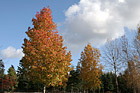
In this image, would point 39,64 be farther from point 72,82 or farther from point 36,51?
point 72,82

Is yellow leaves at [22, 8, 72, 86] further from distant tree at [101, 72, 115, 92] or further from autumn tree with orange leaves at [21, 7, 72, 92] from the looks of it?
distant tree at [101, 72, 115, 92]

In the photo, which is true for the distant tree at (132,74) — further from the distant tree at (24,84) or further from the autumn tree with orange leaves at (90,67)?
the distant tree at (24,84)

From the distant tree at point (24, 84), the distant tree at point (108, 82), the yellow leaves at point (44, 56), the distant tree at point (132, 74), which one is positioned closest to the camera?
the yellow leaves at point (44, 56)

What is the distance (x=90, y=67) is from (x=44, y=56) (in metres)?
14.5

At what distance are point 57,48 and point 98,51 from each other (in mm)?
14110

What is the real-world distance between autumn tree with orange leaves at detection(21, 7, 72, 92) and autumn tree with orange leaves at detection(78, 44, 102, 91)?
1221cm

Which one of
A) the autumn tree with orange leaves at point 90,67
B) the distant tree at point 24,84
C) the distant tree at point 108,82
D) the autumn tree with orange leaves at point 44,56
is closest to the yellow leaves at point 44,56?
the autumn tree with orange leaves at point 44,56

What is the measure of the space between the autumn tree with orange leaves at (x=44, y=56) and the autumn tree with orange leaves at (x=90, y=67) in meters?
12.2

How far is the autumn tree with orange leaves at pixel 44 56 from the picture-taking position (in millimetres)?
12500

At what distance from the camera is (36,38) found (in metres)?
13.2

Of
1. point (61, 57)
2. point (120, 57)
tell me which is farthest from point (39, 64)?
point (120, 57)

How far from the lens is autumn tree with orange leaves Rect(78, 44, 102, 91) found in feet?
81.3

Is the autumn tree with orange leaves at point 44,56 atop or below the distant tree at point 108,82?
atop

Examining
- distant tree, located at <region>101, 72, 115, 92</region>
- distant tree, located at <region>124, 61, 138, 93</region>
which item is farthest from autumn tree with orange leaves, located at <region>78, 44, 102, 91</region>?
distant tree, located at <region>101, 72, 115, 92</region>
